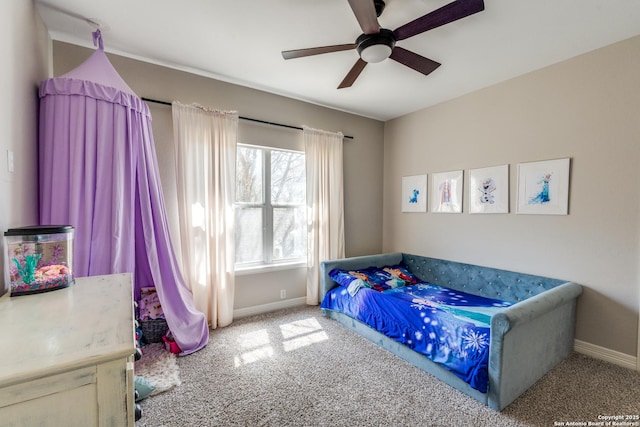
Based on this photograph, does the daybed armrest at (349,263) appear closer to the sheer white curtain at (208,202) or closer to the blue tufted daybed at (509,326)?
the blue tufted daybed at (509,326)

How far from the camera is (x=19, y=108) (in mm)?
1584

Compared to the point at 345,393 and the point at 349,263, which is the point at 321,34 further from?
the point at 345,393

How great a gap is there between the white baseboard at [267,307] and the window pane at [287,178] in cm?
128

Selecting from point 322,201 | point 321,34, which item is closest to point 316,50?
point 321,34

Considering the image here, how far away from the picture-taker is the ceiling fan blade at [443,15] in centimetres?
150

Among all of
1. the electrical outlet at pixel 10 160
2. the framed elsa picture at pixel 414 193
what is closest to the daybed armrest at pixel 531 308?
the framed elsa picture at pixel 414 193

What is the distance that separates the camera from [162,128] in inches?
108

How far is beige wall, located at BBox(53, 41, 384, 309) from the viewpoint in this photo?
2660 millimetres

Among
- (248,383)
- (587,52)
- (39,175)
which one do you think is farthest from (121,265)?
(587,52)

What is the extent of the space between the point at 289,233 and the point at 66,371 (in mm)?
3003

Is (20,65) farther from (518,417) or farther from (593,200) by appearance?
(593,200)

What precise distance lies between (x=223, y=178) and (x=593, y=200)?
3505 mm

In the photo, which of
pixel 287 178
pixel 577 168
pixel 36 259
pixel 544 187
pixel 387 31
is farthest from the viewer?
pixel 287 178

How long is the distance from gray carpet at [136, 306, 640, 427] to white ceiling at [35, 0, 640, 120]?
2699 mm
